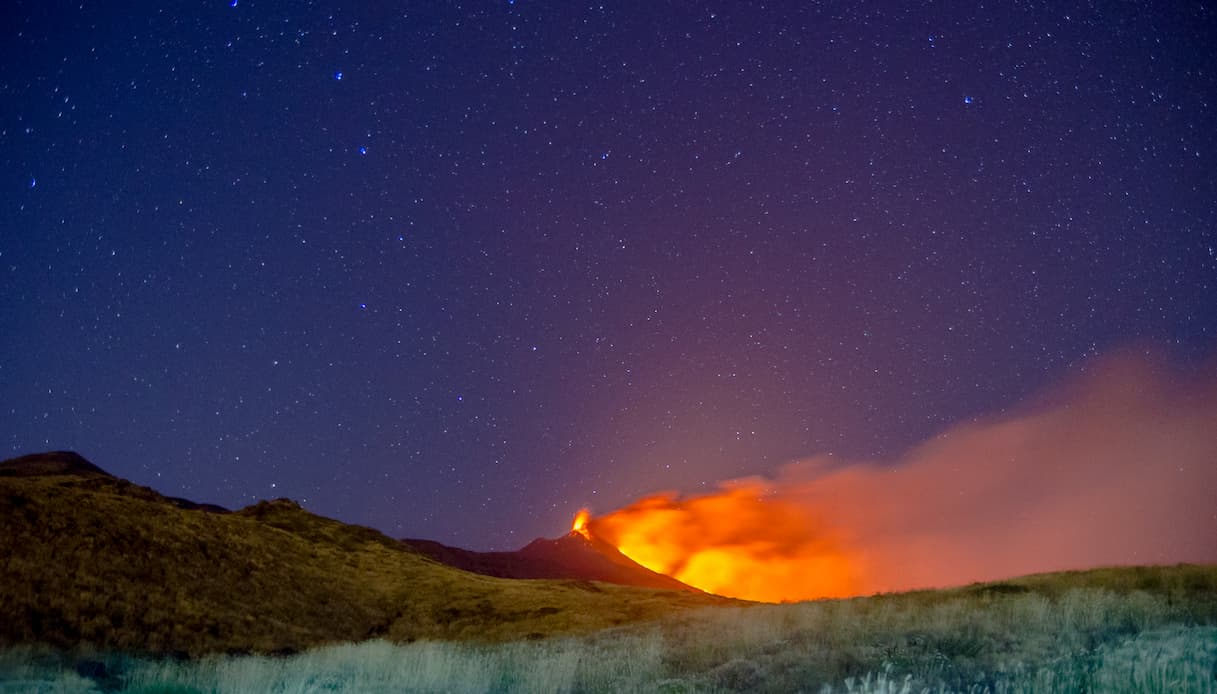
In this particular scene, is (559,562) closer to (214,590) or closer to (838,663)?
(214,590)

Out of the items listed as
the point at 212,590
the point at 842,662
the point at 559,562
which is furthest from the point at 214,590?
the point at 559,562

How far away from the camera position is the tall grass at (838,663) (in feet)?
23.8

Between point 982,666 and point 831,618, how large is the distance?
6.24m

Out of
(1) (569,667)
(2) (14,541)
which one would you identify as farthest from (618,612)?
(1) (569,667)

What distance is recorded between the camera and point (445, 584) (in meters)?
54.7

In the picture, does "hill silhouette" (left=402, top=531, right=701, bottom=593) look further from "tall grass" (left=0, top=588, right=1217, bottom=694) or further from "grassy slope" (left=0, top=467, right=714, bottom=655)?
"tall grass" (left=0, top=588, right=1217, bottom=694)

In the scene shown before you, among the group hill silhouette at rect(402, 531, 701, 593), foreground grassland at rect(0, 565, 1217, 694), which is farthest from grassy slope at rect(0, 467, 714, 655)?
hill silhouette at rect(402, 531, 701, 593)

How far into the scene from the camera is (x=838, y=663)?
368 inches

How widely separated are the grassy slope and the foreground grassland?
470 inches

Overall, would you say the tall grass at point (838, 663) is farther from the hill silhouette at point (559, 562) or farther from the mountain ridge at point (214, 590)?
the hill silhouette at point (559, 562)

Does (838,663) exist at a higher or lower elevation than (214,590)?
higher

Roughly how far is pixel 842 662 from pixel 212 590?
31.4m

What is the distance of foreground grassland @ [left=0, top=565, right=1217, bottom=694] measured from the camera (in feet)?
23.9

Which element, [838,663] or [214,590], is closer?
[838,663]
